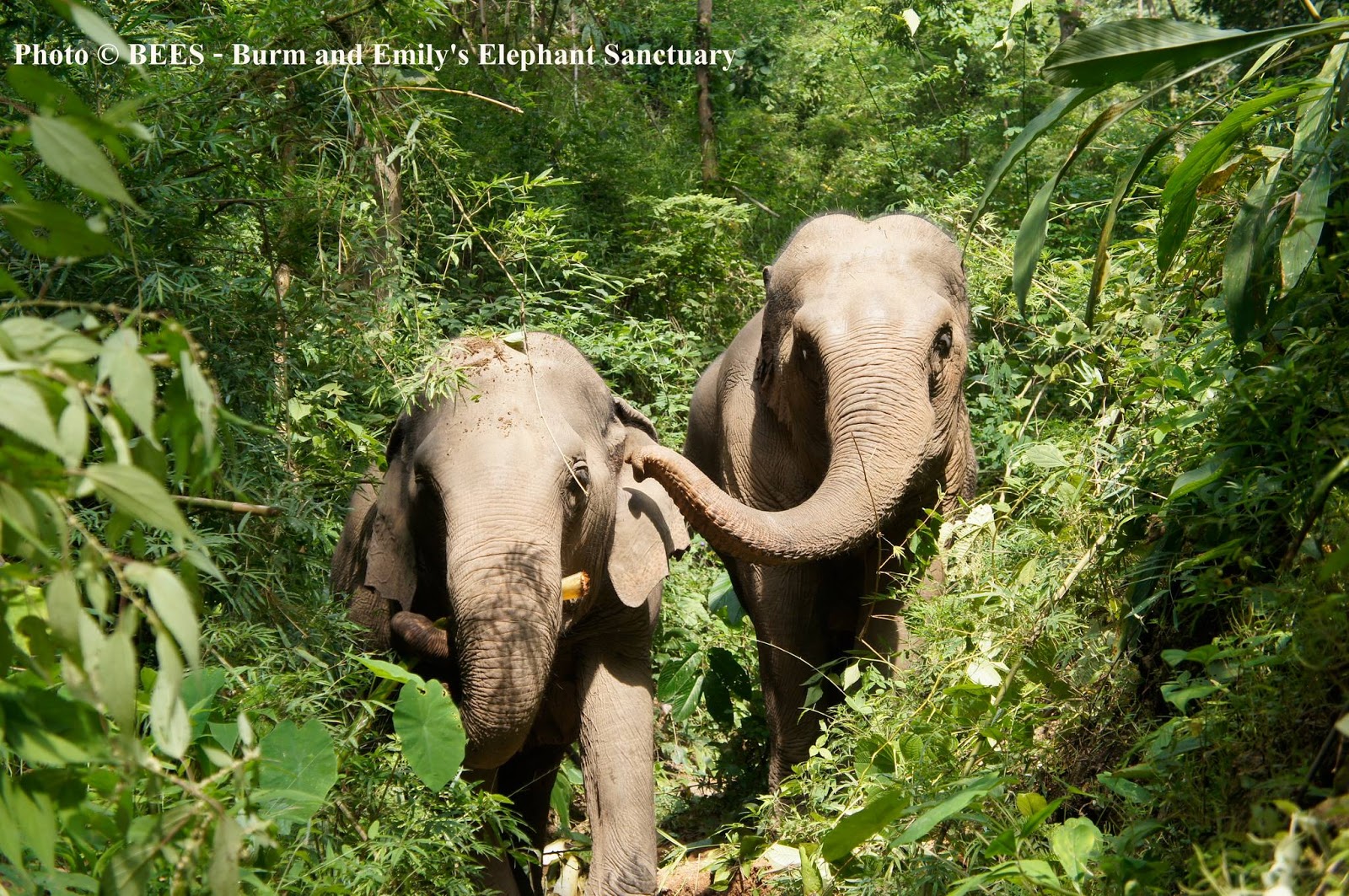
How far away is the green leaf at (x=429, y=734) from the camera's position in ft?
12.2

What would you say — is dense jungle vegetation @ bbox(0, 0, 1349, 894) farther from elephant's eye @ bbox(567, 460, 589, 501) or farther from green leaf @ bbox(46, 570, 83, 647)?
elephant's eye @ bbox(567, 460, 589, 501)

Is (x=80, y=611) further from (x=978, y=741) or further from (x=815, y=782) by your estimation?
(x=815, y=782)

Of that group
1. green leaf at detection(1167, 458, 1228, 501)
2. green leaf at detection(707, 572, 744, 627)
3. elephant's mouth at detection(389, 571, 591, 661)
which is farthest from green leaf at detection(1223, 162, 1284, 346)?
green leaf at detection(707, 572, 744, 627)

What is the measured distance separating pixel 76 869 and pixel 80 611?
4.46 ft

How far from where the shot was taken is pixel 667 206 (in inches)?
379

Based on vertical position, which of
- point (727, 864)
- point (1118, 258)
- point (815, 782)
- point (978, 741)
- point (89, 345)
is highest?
point (89, 345)

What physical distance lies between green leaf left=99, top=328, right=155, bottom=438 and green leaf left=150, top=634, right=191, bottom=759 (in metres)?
0.26

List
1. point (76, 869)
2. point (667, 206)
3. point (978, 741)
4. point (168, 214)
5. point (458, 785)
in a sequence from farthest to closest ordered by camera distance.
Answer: point (667, 206) < point (168, 214) < point (458, 785) < point (978, 741) < point (76, 869)

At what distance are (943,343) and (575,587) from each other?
1713 mm

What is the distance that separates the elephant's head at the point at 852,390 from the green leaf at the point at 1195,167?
5.65ft

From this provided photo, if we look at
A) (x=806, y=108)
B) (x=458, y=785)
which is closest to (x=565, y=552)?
(x=458, y=785)

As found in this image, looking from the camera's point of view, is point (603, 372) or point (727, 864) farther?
point (603, 372)

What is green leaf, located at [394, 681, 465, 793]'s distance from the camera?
3732 millimetres

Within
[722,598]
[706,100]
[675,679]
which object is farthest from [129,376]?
[706,100]
